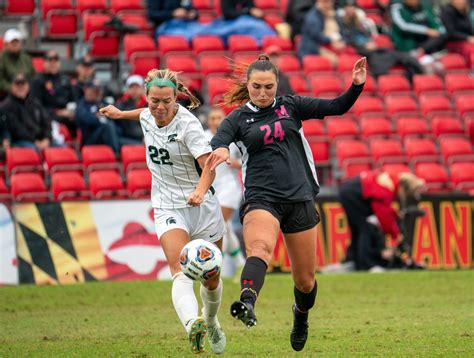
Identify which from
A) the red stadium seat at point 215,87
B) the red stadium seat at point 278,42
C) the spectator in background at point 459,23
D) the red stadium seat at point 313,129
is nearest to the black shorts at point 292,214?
the red stadium seat at point 215,87

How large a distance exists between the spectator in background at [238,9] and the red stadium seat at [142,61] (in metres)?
1.88

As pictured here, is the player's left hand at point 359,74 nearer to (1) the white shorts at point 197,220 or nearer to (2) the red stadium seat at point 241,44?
(1) the white shorts at point 197,220

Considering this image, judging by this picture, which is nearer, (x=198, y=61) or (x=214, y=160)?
(x=214, y=160)

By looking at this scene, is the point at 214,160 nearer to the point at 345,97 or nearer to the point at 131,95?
the point at 345,97

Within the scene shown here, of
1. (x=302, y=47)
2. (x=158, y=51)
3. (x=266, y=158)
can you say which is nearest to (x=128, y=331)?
(x=266, y=158)

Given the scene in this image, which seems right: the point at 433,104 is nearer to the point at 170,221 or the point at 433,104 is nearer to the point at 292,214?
the point at 292,214

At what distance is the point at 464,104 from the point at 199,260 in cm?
1390

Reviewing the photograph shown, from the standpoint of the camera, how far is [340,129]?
19.8 m

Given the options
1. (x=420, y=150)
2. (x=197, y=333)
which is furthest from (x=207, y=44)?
(x=197, y=333)

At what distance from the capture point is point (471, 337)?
9898 millimetres

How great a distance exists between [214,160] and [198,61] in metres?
12.2

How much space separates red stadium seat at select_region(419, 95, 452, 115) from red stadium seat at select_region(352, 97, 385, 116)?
32.9 inches

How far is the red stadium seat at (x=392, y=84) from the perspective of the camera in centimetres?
2117

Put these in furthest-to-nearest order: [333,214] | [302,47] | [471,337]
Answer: [302,47] → [333,214] → [471,337]
